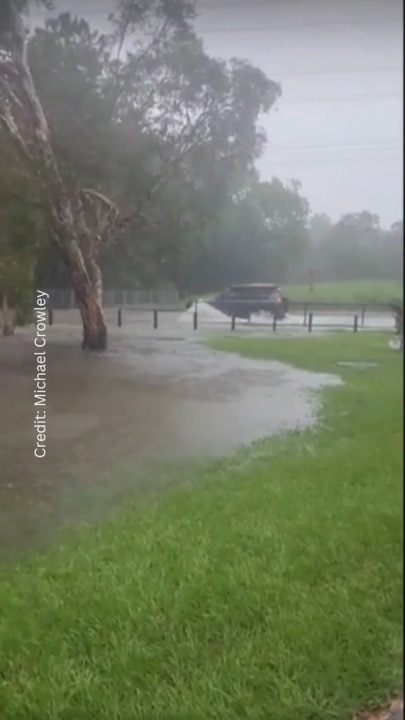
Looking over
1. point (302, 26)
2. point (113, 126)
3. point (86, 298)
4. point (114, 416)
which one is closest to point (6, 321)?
point (86, 298)

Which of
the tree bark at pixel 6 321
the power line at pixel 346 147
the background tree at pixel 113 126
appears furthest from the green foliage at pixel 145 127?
the tree bark at pixel 6 321

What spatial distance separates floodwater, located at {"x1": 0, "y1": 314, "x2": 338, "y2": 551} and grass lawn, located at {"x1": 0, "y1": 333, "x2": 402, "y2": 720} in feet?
0.20

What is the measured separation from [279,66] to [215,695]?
1159 mm

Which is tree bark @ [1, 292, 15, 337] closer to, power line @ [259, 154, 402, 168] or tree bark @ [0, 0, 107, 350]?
tree bark @ [0, 0, 107, 350]

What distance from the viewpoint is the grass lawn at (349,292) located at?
48.0 inches

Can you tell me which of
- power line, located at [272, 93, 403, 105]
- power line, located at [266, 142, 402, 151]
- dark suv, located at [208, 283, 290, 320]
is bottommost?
dark suv, located at [208, 283, 290, 320]

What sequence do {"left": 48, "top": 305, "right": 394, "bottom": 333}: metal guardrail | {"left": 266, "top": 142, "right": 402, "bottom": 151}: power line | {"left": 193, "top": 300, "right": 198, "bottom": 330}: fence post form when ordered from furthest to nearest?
1. {"left": 193, "top": 300, "right": 198, "bottom": 330}: fence post
2. {"left": 48, "top": 305, "right": 394, "bottom": 333}: metal guardrail
3. {"left": 266, "top": 142, "right": 402, "bottom": 151}: power line

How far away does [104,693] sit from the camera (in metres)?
1.27

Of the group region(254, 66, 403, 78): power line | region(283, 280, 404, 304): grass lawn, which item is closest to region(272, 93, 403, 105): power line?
region(254, 66, 403, 78): power line

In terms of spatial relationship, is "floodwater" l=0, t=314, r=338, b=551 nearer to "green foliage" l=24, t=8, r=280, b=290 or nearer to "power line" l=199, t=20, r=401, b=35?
"green foliage" l=24, t=8, r=280, b=290

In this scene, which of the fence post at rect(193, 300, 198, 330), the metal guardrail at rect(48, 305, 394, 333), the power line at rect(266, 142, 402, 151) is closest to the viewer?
the power line at rect(266, 142, 402, 151)

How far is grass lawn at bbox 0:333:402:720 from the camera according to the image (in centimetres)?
122

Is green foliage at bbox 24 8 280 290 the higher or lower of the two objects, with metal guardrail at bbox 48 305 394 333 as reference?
higher

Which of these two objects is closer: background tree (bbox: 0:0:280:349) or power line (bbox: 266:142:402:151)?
power line (bbox: 266:142:402:151)
